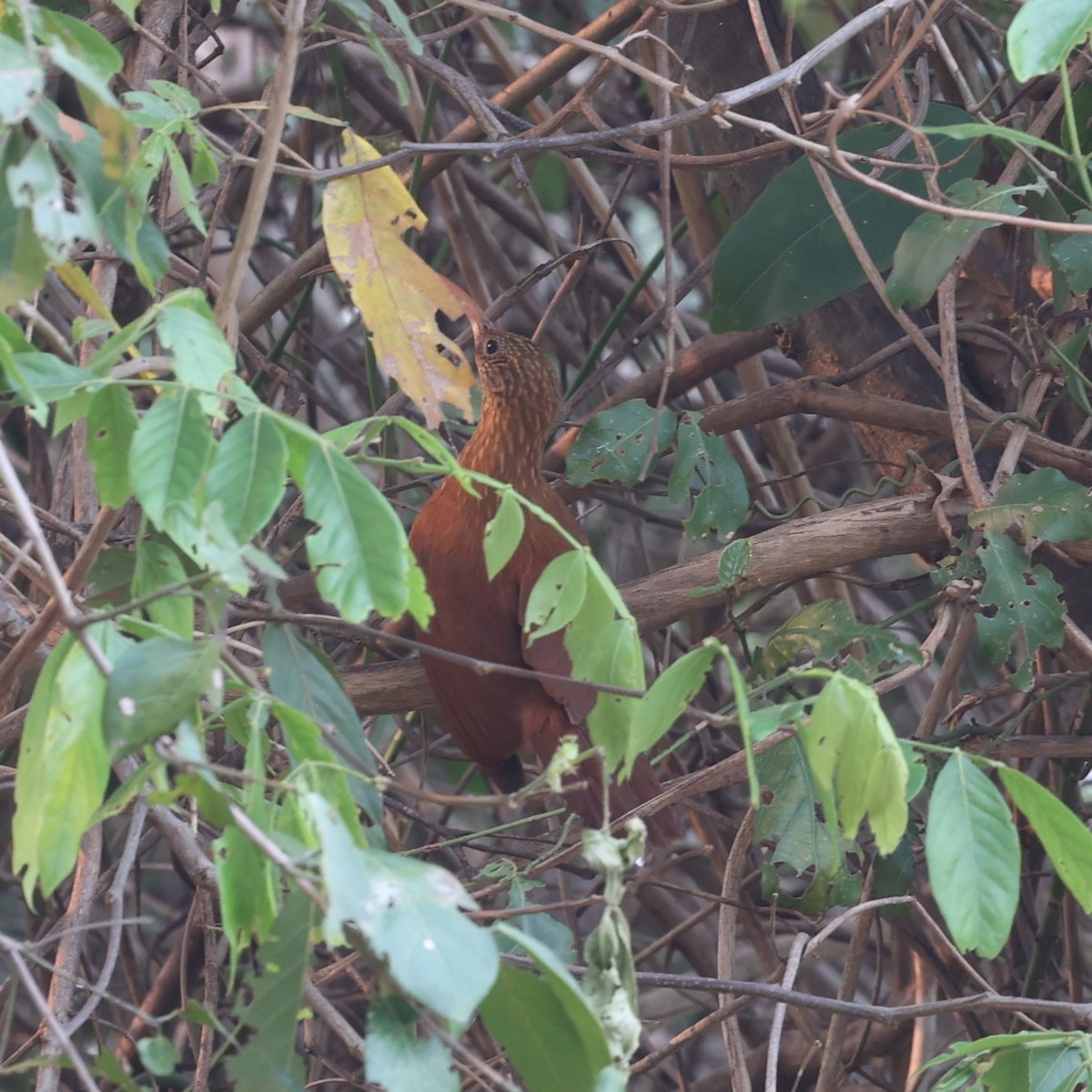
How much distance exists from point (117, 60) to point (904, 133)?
4.66ft

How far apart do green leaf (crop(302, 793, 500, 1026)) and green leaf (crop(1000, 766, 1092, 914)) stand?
0.48m

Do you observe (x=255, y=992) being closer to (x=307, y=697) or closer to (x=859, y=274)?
(x=307, y=697)

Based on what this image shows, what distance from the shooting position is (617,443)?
7.55 feet

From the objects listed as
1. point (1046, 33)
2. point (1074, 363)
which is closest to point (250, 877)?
point (1046, 33)

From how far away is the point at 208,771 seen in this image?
0.92m

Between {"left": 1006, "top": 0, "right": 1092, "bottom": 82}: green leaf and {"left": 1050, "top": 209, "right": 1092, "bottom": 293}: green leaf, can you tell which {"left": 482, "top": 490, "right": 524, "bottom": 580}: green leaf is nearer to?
{"left": 1006, "top": 0, "right": 1092, "bottom": 82}: green leaf

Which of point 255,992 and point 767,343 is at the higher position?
point 255,992

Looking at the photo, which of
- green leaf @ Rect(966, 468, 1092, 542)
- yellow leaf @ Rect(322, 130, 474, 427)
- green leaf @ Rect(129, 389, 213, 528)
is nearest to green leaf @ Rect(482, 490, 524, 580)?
green leaf @ Rect(129, 389, 213, 528)

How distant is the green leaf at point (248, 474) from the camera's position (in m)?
0.93

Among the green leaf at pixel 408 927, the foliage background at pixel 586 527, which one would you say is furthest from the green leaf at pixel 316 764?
the green leaf at pixel 408 927

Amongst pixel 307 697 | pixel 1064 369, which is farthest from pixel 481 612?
pixel 307 697

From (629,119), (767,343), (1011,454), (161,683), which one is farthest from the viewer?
(629,119)

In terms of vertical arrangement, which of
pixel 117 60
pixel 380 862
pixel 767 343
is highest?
pixel 117 60

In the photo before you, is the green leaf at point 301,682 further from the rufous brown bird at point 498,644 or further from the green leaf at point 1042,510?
the green leaf at point 1042,510
